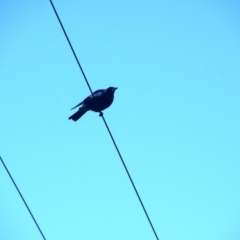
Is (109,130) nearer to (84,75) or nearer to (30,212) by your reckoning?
(84,75)

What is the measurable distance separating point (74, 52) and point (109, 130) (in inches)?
44.0

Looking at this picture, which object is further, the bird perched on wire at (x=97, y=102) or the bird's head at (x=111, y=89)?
the bird's head at (x=111, y=89)

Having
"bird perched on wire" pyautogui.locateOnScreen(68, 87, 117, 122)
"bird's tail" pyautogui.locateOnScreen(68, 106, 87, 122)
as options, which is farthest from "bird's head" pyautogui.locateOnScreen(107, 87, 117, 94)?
"bird's tail" pyautogui.locateOnScreen(68, 106, 87, 122)

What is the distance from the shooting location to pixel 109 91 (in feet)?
28.3

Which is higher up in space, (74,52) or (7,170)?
(74,52)

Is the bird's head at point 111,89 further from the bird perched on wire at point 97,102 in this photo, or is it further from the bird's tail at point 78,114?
the bird's tail at point 78,114

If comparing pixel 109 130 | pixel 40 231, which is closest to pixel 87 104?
pixel 109 130

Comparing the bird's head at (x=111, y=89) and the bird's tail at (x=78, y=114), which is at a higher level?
the bird's head at (x=111, y=89)

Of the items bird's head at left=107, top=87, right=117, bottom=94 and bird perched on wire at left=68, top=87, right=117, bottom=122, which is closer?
bird perched on wire at left=68, top=87, right=117, bottom=122

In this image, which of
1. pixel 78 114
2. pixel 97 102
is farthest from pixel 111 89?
pixel 78 114

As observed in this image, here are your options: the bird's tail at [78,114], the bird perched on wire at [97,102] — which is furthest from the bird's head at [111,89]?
the bird's tail at [78,114]

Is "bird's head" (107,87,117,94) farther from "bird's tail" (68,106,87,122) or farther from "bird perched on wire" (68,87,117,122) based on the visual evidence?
"bird's tail" (68,106,87,122)

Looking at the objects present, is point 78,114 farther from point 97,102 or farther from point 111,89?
point 111,89

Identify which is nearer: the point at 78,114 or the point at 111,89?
the point at 78,114
